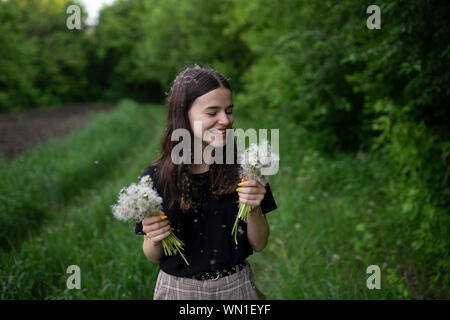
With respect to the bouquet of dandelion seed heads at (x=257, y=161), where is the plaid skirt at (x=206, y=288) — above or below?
below

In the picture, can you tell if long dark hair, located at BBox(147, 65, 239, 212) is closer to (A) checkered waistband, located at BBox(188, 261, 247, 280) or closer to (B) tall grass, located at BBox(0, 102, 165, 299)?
(A) checkered waistband, located at BBox(188, 261, 247, 280)

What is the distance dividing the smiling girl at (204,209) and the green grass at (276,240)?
1.40 m

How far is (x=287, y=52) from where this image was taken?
5941 mm

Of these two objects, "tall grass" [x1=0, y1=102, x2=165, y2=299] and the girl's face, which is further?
"tall grass" [x1=0, y1=102, x2=165, y2=299]

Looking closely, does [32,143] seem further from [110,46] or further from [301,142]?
[110,46]

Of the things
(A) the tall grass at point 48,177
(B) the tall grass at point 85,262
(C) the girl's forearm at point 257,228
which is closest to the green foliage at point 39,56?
(A) the tall grass at point 48,177

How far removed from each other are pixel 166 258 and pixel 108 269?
1740 mm

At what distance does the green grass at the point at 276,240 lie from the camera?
2656 mm

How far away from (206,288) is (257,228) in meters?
0.36

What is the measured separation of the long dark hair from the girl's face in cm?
4

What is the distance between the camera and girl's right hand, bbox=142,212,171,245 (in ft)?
4.13

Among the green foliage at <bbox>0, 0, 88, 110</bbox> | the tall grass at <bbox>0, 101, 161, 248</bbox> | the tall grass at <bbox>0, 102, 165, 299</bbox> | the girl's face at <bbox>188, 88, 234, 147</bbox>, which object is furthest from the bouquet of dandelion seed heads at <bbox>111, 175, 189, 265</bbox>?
the green foliage at <bbox>0, 0, 88, 110</bbox>

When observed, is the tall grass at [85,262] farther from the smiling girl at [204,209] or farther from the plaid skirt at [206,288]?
the smiling girl at [204,209]

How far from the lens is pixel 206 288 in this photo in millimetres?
1414
